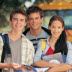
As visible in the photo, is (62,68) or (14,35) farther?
(14,35)

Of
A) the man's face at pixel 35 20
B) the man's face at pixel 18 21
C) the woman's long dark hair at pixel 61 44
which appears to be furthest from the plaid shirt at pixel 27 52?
the man's face at pixel 35 20

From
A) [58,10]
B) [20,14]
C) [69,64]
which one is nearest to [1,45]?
[20,14]

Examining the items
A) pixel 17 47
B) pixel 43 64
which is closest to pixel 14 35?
pixel 17 47

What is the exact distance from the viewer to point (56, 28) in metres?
3.56

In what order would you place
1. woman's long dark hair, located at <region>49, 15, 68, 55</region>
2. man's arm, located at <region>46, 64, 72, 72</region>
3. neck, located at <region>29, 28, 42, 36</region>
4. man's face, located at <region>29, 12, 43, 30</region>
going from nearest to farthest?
1. man's arm, located at <region>46, 64, 72, 72</region>
2. woman's long dark hair, located at <region>49, 15, 68, 55</region>
3. man's face, located at <region>29, 12, 43, 30</region>
4. neck, located at <region>29, 28, 42, 36</region>

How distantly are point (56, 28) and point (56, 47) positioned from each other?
23 cm

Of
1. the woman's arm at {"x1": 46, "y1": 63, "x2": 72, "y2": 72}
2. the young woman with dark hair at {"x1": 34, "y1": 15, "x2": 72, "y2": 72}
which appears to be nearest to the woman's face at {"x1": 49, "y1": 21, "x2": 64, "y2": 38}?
the young woman with dark hair at {"x1": 34, "y1": 15, "x2": 72, "y2": 72}

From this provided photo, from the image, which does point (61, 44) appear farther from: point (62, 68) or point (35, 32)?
point (35, 32)

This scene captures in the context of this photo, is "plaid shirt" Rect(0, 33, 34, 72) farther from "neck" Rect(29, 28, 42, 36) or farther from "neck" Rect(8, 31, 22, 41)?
"neck" Rect(29, 28, 42, 36)

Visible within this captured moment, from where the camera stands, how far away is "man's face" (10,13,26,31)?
3490 millimetres

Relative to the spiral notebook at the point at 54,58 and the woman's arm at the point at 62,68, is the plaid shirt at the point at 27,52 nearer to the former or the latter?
the spiral notebook at the point at 54,58

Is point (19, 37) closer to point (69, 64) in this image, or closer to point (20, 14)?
point (20, 14)

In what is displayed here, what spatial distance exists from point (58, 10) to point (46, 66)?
10.5m

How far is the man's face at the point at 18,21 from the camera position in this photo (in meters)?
3.49
